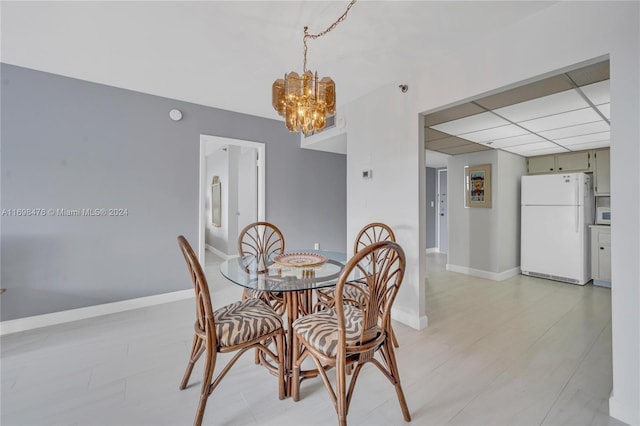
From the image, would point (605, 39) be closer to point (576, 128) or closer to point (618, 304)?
point (618, 304)

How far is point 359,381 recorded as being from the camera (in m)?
1.81

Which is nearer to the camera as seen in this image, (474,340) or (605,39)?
(605,39)

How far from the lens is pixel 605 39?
1.55 metres

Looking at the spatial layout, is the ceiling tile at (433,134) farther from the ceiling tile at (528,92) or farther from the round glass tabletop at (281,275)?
the round glass tabletop at (281,275)

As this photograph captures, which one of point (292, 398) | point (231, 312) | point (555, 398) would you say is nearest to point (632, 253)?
point (555, 398)

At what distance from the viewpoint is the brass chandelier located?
1882 mm

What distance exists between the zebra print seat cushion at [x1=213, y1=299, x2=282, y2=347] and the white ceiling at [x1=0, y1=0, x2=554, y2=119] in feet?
6.52

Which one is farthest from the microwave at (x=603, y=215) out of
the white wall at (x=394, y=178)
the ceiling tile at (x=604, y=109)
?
the white wall at (x=394, y=178)

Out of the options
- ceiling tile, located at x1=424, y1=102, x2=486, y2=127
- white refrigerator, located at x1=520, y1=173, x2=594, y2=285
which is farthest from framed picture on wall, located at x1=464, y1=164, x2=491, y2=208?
ceiling tile, located at x1=424, y1=102, x2=486, y2=127

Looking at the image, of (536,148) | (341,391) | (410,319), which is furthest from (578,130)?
(341,391)

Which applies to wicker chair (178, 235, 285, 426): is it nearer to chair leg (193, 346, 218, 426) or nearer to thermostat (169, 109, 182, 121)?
chair leg (193, 346, 218, 426)

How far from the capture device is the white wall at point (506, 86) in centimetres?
143

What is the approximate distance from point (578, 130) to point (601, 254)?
2063 mm

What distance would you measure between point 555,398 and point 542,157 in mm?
4503
